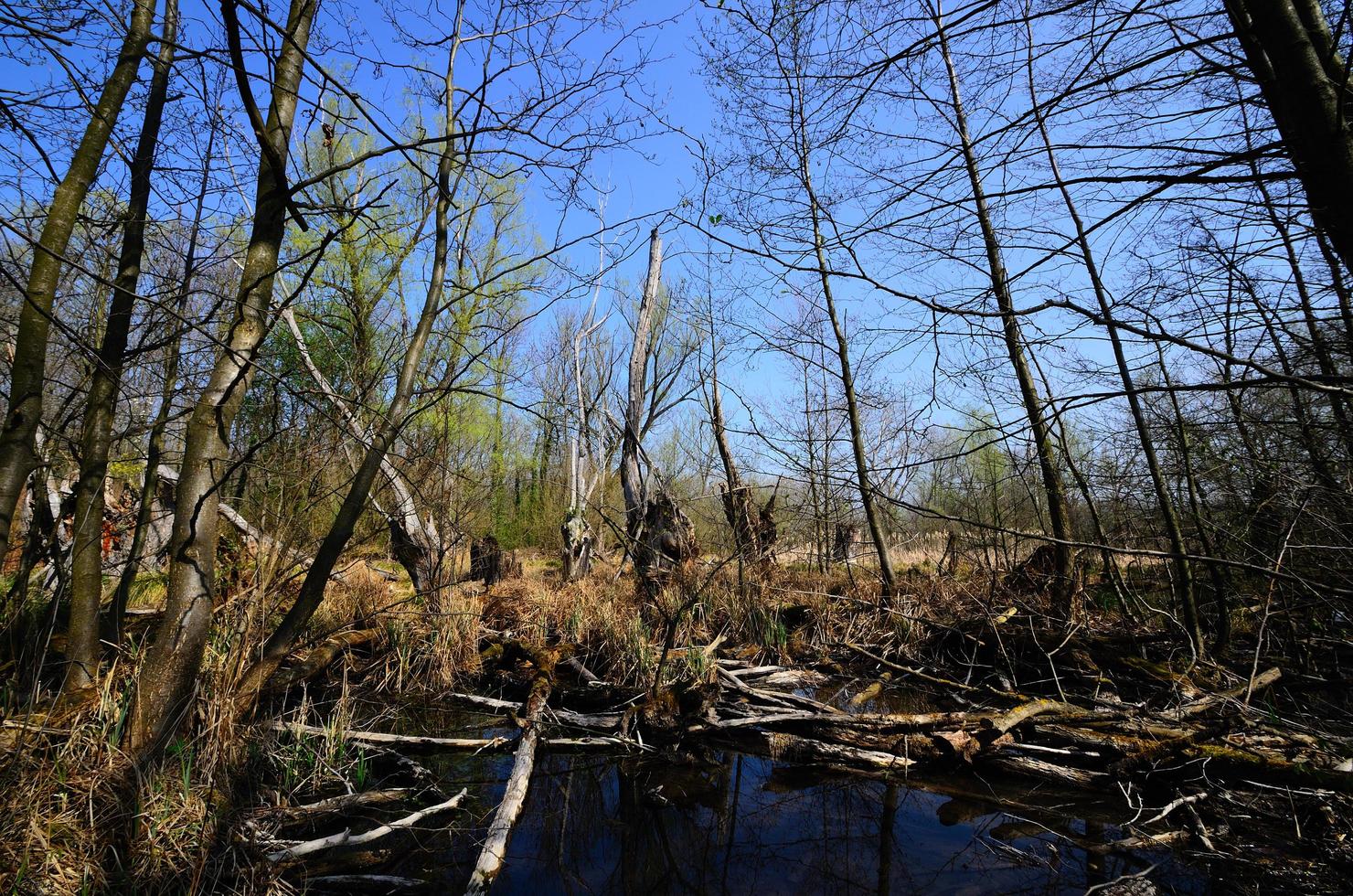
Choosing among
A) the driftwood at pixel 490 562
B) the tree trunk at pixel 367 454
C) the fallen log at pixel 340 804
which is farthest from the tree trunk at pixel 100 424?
the driftwood at pixel 490 562

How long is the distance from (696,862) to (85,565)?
3.56 m

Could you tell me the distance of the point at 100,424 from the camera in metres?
3.74

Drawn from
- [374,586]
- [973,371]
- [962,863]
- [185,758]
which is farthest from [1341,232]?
[374,586]

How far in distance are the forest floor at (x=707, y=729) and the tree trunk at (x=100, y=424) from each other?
393mm

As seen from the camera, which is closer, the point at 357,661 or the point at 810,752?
the point at 810,752

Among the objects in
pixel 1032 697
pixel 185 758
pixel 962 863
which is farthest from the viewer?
pixel 1032 697

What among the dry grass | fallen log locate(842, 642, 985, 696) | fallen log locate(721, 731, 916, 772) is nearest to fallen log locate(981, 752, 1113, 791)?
fallen log locate(721, 731, 916, 772)

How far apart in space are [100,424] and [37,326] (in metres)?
0.69

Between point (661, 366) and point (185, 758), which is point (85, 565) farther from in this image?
point (661, 366)

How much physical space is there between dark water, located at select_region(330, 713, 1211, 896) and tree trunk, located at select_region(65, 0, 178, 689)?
2.05m

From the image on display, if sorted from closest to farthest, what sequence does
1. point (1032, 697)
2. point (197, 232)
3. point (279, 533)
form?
point (279, 533), point (197, 232), point (1032, 697)

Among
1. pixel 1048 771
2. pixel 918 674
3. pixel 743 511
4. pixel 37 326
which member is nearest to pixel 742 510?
pixel 743 511

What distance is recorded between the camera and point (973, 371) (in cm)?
244

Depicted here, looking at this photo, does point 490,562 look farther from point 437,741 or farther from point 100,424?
point 100,424
